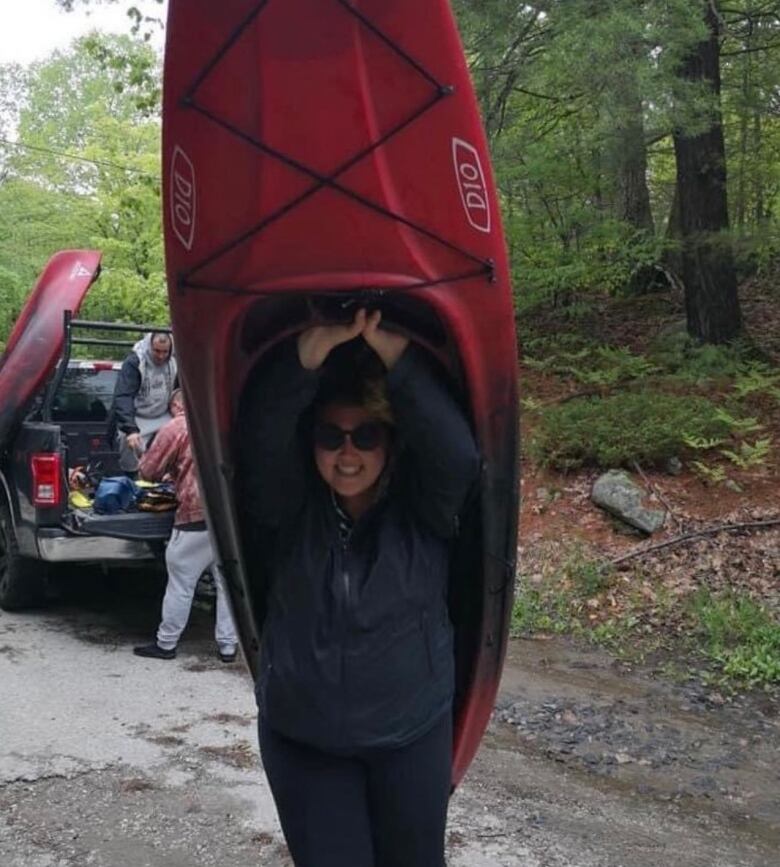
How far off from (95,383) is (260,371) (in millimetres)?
5873

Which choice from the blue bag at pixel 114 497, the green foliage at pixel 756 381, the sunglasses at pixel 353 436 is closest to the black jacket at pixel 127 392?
the blue bag at pixel 114 497

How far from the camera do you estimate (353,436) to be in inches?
96.4

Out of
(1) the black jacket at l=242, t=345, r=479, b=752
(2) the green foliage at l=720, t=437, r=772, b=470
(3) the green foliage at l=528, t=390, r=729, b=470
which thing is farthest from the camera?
(3) the green foliage at l=528, t=390, r=729, b=470

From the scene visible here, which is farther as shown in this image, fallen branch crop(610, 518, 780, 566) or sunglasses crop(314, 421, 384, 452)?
fallen branch crop(610, 518, 780, 566)

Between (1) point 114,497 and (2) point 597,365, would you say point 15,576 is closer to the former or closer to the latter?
(1) point 114,497

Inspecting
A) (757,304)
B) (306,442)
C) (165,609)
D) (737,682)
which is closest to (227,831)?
(306,442)

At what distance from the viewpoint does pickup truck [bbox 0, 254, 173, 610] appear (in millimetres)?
6480

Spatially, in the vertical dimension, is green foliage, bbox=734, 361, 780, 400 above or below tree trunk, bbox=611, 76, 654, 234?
below

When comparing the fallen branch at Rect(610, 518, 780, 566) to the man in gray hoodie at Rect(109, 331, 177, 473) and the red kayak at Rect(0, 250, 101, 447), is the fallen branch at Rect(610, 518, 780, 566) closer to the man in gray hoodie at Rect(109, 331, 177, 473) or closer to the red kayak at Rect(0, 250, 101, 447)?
the man in gray hoodie at Rect(109, 331, 177, 473)

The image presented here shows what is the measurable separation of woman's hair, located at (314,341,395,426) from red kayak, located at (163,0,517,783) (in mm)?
118

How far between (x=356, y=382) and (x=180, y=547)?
395 cm

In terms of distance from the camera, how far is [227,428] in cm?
288

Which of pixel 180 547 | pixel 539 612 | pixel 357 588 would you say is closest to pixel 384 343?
pixel 357 588

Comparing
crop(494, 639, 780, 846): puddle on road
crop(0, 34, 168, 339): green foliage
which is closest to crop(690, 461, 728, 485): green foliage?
crop(494, 639, 780, 846): puddle on road
